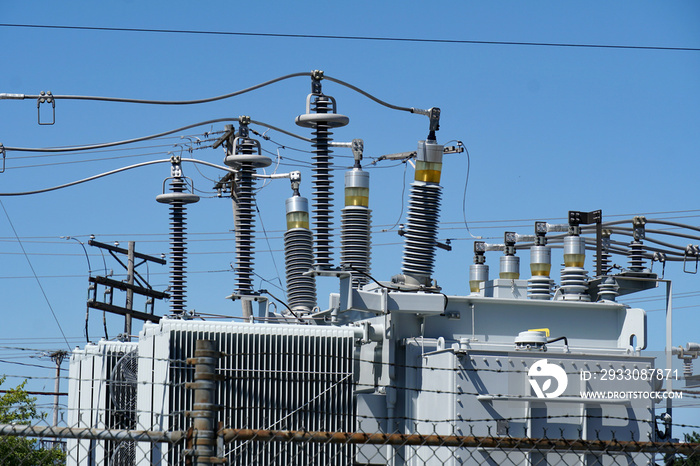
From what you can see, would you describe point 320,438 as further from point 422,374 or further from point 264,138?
point 264,138

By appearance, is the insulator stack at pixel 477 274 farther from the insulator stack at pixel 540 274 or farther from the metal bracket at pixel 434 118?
the metal bracket at pixel 434 118

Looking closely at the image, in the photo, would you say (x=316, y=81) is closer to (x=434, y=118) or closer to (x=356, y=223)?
(x=434, y=118)

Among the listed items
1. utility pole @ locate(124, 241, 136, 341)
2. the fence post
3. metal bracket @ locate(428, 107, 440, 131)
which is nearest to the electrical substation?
metal bracket @ locate(428, 107, 440, 131)

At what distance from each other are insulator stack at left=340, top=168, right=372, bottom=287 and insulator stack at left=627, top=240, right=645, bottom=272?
401 centimetres

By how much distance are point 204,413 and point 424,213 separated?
8.07 m

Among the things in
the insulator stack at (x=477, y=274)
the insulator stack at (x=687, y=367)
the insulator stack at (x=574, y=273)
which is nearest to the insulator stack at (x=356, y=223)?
the insulator stack at (x=574, y=273)

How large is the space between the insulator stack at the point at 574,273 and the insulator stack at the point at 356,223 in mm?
2857

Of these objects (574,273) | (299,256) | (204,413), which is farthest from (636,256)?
(204,413)

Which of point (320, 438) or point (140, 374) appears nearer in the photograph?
point (320, 438)

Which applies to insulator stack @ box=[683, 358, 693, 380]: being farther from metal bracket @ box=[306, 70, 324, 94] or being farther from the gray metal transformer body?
metal bracket @ box=[306, 70, 324, 94]

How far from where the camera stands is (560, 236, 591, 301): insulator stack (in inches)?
516

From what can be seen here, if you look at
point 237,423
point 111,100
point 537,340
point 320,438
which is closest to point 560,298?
point 537,340

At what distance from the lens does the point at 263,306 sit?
44.7ft

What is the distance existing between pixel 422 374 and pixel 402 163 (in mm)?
4863
